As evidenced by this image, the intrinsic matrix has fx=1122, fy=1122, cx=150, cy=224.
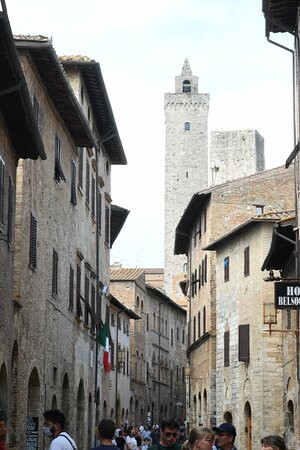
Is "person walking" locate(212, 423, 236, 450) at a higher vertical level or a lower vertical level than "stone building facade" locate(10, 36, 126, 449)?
lower

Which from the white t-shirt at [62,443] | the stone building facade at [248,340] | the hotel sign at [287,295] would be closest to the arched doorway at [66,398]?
the stone building facade at [248,340]

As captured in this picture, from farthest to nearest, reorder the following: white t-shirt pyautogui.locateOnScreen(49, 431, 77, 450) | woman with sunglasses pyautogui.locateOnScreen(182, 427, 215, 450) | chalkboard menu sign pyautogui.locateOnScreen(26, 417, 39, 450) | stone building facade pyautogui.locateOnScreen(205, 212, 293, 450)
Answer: stone building facade pyautogui.locateOnScreen(205, 212, 293, 450) < chalkboard menu sign pyautogui.locateOnScreen(26, 417, 39, 450) < white t-shirt pyautogui.locateOnScreen(49, 431, 77, 450) < woman with sunglasses pyautogui.locateOnScreen(182, 427, 215, 450)

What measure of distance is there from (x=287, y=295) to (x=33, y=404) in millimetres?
7147

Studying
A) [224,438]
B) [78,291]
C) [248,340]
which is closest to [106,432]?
[224,438]

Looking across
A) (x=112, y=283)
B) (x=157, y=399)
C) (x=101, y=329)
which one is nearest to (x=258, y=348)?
(x=101, y=329)

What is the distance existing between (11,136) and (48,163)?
7172 millimetres

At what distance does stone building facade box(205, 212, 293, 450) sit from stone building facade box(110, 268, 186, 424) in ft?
72.0

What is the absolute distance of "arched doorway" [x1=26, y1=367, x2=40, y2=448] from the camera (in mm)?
24172

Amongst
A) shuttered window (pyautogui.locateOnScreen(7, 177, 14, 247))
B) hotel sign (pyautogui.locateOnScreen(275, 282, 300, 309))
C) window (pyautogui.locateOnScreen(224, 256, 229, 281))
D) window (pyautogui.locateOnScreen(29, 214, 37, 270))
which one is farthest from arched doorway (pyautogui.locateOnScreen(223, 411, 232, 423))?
shuttered window (pyautogui.locateOnScreen(7, 177, 14, 247))

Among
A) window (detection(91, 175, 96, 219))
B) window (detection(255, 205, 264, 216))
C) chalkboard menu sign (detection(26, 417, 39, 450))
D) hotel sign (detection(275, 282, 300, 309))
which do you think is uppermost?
window (detection(255, 205, 264, 216))

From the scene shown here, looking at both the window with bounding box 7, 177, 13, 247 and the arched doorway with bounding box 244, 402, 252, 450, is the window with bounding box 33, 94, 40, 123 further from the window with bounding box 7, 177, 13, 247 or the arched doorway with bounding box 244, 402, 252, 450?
the arched doorway with bounding box 244, 402, 252, 450

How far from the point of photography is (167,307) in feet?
265

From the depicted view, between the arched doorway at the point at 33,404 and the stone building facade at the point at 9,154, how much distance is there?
3575mm

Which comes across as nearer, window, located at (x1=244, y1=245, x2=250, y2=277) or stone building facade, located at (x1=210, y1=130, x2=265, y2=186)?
window, located at (x1=244, y1=245, x2=250, y2=277)
